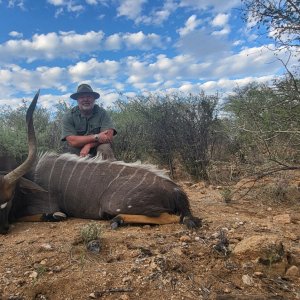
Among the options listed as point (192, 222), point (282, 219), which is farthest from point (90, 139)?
point (282, 219)

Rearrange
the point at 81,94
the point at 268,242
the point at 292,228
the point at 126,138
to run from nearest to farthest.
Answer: the point at 268,242, the point at 292,228, the point at 81,94, the point at 126,138

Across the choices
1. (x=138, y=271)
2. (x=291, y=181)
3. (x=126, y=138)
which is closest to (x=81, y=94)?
(x=126, y=138)

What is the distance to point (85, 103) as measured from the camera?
200 inches

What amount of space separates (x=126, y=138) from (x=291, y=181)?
3186 millimetres

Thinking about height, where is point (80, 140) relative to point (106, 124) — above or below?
below

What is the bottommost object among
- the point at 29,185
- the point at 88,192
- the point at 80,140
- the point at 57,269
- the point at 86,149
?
the point at 57,269

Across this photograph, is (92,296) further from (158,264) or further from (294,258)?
(294,258)

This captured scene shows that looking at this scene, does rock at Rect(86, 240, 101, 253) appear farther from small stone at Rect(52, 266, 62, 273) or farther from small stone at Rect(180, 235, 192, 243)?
small stone at Rect(180, 235, 192, 243)

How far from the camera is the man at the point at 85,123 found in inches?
189

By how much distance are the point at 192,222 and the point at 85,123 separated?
242cm

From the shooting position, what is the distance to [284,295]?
1.98m

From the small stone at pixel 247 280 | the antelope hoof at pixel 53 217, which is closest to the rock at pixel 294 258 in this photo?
the small stone at pixel 247 280

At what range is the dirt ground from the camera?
201cm

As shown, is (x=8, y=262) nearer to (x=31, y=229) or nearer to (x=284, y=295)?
(x=31, y=229)
